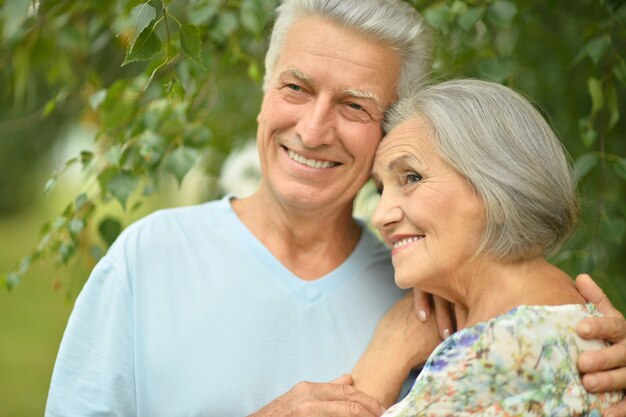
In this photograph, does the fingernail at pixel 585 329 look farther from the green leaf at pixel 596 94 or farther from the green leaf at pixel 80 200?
the green leaf at pixel 80 200

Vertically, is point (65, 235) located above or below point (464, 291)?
below

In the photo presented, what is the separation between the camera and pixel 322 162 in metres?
2.40

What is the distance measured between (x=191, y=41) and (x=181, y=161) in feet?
1.96

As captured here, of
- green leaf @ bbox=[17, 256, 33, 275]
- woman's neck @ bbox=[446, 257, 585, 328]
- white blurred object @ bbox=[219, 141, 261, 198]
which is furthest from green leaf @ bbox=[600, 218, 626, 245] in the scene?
white blurred object @ bbox=[219, 141, 261, 198]

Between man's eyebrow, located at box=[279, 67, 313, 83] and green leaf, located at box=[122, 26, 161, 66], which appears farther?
man's eyebrow, located at box=[279, 67, 313, 83]

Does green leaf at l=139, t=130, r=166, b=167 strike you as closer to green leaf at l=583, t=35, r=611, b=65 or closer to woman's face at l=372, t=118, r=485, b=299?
woman's face at l=372, t=118, r=485, b=299

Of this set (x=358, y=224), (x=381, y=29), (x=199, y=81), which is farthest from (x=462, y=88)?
(x=199, y=81)

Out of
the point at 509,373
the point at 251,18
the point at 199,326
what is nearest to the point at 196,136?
the point at 251,18

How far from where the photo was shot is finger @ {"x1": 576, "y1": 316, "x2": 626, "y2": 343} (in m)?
1.81

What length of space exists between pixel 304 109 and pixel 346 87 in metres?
0.14

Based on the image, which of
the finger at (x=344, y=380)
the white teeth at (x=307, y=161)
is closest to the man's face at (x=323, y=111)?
the white teeth at (x=307, y=161)

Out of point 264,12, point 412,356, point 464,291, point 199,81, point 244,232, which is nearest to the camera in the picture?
point 464,291

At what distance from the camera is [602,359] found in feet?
5.91

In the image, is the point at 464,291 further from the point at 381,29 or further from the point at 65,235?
the point at 65,235
